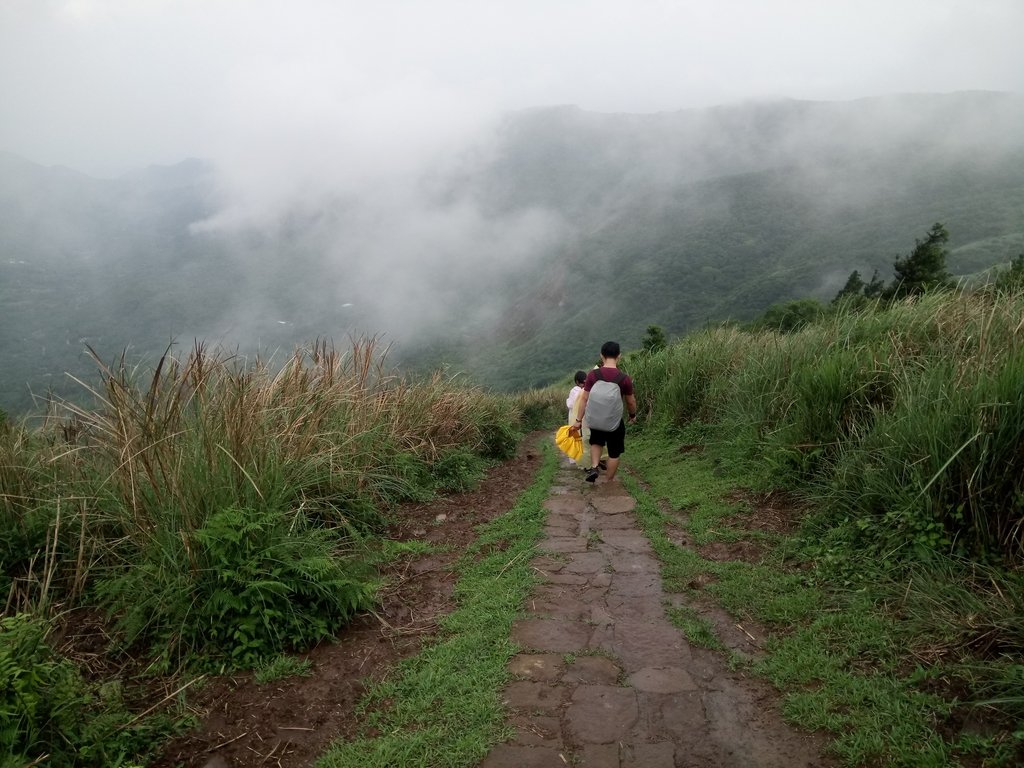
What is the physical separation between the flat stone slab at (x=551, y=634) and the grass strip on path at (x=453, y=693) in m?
0.08

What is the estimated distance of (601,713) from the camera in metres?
2.54

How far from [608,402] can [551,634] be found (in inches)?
140

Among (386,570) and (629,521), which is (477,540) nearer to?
(386,570)

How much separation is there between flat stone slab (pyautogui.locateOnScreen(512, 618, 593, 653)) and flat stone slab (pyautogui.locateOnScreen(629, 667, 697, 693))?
361 millimetres

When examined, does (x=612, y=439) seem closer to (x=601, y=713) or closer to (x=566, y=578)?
(x=566, y=578)

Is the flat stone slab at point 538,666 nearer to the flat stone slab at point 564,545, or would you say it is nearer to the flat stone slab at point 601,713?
the flat stone slab at point 601,713

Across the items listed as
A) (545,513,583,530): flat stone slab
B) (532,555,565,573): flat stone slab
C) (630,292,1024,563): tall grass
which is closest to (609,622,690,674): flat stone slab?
(532,555,565,573): flat stone slab

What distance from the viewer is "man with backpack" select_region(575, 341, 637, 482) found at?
21.1 ft

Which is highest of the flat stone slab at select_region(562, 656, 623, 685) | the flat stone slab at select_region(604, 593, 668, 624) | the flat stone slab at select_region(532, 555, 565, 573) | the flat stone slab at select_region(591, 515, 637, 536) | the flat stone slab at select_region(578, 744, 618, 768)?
the flat stone slab at select_region(578, 744, 618, 768)

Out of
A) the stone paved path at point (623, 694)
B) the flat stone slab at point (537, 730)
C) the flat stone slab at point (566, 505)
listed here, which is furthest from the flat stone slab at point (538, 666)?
the flat stone slab at point (566, 505)

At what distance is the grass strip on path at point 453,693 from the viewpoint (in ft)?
7.63

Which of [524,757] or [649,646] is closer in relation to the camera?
[524,757]

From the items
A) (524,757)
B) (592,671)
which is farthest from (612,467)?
(524,757)

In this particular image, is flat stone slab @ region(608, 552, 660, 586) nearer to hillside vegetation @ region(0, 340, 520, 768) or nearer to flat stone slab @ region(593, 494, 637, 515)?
flat stone slab @ region(593, 494, 637, 515)
